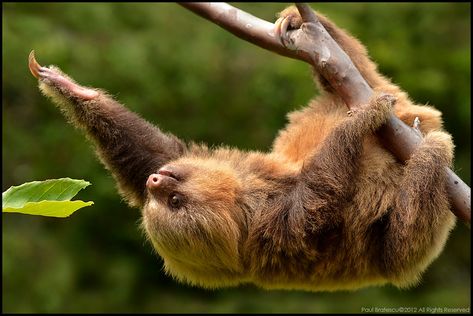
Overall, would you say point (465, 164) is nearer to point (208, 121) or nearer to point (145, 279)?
point (208, 121)

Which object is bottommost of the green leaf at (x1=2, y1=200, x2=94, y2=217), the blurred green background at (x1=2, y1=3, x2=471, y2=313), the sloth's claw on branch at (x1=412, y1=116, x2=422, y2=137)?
the blurred green background at (x1=2, y1=3, x2=471, y2=313)

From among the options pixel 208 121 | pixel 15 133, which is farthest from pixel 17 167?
pixel 208 121

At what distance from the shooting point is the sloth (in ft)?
14.4

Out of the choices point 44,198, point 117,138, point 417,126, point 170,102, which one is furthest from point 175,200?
point 170,102

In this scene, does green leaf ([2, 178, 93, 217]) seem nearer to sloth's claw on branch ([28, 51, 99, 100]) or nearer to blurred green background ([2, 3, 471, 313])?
sloth's claw on branch ([28, 51, 99, 100])

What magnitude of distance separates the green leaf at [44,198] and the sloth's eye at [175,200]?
211 centimetres

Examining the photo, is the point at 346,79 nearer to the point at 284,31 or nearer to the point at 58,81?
the point at 284,31

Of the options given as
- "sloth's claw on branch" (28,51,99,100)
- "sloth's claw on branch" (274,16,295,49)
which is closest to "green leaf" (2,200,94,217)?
"sloth's claw on branch" (274,16,295,49)

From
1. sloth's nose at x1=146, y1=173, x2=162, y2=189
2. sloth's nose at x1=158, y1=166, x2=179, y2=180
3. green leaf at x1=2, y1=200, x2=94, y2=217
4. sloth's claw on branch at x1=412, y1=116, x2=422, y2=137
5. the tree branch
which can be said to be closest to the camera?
green leaf at x1=2, y1=200, x2=94, y2=217

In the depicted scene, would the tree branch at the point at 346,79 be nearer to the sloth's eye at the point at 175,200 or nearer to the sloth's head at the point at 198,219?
the sloth's head at the point at 198,219

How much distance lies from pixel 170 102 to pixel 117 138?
5.59 m

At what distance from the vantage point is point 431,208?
13.9 ft

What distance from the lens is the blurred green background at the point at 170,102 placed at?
10.1 metres

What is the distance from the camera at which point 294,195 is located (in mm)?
4645
